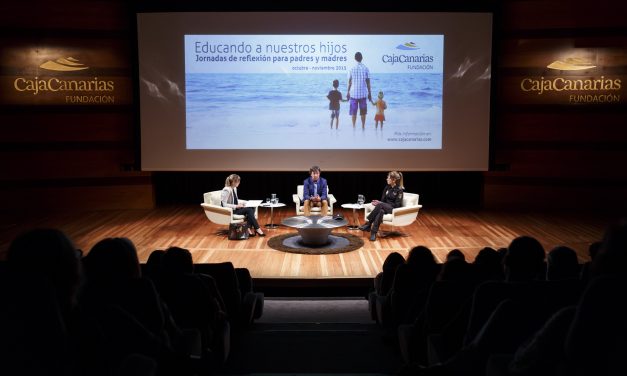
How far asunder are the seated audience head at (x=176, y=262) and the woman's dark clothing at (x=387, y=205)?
4795mm

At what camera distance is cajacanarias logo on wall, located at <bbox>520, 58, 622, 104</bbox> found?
955cm

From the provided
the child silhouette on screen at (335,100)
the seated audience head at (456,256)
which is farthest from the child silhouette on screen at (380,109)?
the seated audience head at (456,256)

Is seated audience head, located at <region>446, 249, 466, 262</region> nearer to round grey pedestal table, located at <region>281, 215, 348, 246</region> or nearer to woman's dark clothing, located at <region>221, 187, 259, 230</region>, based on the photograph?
round grey pedestal table, located at <region>281, 215, 348, 246</region>

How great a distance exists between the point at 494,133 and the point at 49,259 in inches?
342

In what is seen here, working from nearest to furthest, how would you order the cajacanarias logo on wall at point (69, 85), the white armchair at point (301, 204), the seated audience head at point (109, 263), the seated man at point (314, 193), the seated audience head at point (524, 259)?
the seated audience head at point (109, 263) < the seated audience head at point (524, 259) < the seated man at point (314, 193) < the white armchair at point (301, 204) < the cajacanarias logo on wall at point (69, 85)

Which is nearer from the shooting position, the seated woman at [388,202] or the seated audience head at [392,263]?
the seated audience head at [392,263]

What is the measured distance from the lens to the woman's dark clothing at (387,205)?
761 centimetres

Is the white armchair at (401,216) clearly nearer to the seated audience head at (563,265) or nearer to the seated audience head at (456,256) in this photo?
the seated audience head at (456,256)

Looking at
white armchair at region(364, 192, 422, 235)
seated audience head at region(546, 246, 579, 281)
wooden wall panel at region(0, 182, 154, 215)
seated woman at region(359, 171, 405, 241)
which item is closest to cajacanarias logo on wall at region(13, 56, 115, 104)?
wooden wall panel at region(0, 182, 154, 215)

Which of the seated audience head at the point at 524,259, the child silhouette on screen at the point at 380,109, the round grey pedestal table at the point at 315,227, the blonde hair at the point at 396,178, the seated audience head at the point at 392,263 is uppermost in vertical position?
the child silhouette on screen at the point at 380,109

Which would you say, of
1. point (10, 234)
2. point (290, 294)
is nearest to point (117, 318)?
point (290, 294)

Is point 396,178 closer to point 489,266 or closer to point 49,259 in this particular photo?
point 489,266

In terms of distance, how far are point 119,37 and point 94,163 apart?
2.25 m

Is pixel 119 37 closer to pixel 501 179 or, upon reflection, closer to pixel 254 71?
pixel 254 71
